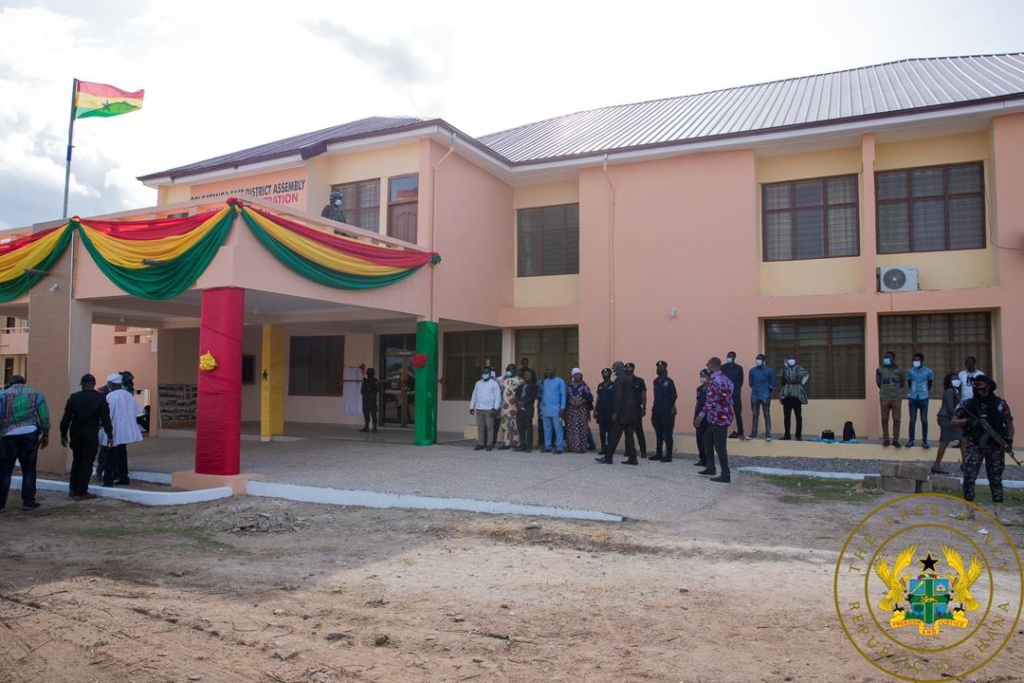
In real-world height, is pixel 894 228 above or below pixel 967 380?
above

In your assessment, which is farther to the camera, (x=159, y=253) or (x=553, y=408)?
(x=553, y=408)

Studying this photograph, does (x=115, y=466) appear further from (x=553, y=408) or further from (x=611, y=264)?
(x=611, y=264)

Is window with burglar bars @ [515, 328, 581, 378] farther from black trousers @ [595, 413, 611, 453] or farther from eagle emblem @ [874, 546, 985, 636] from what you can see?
eagle emblem @ [874, 546, 985, 636]

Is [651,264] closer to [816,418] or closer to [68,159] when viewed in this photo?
[816,418]

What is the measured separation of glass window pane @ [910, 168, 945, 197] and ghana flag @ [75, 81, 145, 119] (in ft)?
55.0

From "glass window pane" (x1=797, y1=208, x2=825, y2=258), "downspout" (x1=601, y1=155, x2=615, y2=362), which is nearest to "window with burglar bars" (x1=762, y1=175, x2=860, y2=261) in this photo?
"glass window pane" (x1=797, y1=208, x2=825, y2=258)

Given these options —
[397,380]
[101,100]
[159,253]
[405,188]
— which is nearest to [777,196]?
[405,188]

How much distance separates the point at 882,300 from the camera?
13.8 meters

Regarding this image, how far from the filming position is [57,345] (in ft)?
40.3

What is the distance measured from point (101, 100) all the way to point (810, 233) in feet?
51.3

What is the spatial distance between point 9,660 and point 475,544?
399 cm

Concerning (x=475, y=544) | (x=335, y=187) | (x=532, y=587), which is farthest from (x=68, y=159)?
(x=532, y=587)

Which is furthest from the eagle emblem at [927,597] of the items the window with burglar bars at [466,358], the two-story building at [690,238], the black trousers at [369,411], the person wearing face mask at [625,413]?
the black trousers at [369,411]

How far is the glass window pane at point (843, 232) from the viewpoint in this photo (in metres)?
14.7
